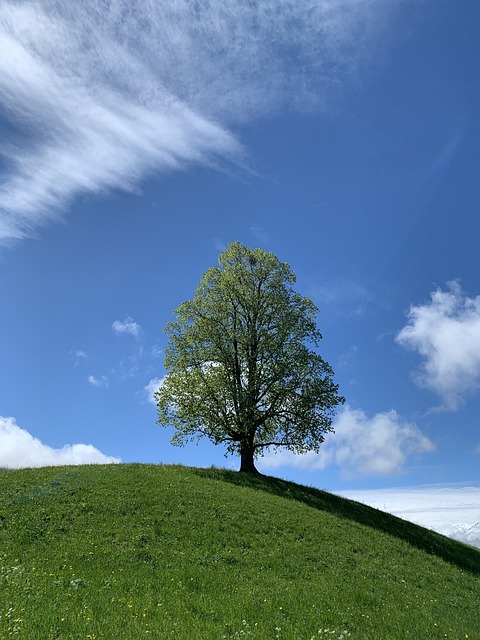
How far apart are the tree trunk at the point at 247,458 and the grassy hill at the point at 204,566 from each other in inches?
292

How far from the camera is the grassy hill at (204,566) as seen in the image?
14.9 m

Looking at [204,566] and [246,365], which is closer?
[204,566]

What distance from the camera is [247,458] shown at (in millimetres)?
43438

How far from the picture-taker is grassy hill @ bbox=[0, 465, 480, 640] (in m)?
14.9

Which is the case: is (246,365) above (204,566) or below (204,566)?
above

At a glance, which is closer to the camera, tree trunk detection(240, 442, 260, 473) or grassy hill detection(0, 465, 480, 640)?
grassy hill detection(0, 465, 480, 640)

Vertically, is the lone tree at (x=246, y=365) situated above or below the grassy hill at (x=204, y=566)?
above

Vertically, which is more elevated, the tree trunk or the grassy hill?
the tree trunk

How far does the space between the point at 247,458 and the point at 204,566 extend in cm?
2332

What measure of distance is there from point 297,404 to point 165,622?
30.3m

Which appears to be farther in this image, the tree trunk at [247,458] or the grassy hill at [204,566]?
the tree trunk at [247,458]

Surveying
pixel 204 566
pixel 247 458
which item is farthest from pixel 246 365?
pixel 204 566

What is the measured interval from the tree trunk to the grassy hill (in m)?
7.41

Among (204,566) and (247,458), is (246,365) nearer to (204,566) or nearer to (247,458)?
(247,458)
